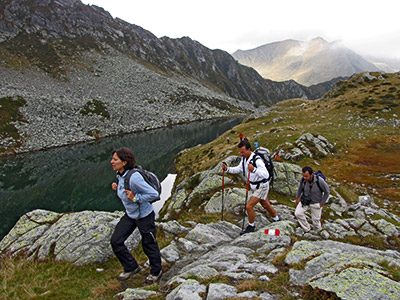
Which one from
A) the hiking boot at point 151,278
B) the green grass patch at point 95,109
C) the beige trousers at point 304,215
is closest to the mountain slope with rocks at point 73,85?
the green grass patch at point 95,109

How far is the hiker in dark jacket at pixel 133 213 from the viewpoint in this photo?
6.10m

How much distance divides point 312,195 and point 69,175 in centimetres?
4821

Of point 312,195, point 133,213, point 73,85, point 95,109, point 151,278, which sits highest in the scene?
point 73,85

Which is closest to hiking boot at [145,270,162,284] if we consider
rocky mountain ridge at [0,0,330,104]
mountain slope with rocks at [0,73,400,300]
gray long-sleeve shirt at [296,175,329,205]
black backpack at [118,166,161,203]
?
mountain slope with rocks at [0,73,400,300]

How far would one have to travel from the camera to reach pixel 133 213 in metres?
6.55

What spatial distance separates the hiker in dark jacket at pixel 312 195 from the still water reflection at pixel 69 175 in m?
27.3

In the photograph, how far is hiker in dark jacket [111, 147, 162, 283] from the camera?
240 inches

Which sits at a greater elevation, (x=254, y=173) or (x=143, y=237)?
(x=254, y=173)

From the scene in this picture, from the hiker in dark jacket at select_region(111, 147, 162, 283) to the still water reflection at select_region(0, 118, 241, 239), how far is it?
1034 inches

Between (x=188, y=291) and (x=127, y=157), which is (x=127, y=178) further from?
(x=188, y=291)

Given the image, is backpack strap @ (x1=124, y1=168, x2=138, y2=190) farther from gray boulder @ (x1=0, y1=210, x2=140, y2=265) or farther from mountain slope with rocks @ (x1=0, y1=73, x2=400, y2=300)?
gray boulder @ (x1=0, y1=210, x2=140, y2=265)

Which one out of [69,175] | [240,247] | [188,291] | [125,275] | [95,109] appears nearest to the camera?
[188,291]

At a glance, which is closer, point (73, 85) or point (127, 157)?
point (127, 157)

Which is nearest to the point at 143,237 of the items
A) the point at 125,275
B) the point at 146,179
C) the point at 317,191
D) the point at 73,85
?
the point at 125,275
